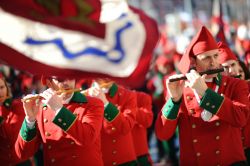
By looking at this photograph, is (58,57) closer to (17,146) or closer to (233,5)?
(17,146)

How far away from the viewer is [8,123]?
21.0 feet

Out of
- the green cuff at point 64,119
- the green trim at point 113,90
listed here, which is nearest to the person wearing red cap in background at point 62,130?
the green cuff at point 64,119

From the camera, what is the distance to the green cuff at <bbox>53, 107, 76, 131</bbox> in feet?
15.4

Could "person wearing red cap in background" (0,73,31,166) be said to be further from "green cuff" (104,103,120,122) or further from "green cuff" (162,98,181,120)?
"green cuff" (162,98,181,120)

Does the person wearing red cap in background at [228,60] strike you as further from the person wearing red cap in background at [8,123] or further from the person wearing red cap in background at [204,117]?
the person wearing red cap in background at [8,123]

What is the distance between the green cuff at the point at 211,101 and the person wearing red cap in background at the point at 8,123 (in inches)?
89.3

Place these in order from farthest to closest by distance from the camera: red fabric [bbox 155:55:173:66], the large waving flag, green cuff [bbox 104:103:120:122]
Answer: red fabric [bbox 155:55:173:66], green cuff [bbox 104:103:120:122], the large waving flag

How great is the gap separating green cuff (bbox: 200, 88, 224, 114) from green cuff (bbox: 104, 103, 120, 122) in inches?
49.5

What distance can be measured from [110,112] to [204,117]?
115 centimetres

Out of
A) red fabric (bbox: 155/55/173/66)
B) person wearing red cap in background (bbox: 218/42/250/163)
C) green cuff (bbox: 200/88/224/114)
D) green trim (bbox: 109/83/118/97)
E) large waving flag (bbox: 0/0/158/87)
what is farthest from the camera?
red fabric (bbox: 155/55/173/66)

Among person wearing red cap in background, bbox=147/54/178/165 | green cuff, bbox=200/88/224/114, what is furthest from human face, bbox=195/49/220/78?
person wearing red cap in background, bbox=147/54/178/165


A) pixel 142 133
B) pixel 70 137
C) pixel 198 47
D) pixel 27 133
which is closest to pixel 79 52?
pixel 70 137

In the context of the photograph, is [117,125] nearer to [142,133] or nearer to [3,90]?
[3,90]

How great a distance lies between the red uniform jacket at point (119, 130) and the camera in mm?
6184
